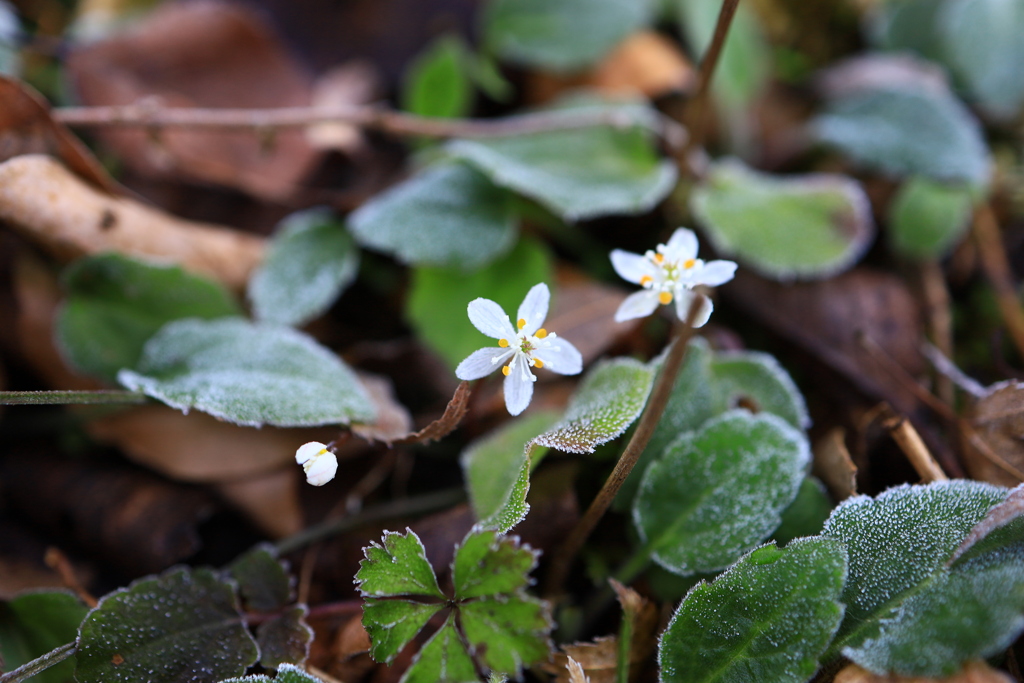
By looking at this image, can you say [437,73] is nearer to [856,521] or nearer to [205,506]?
[205,506]

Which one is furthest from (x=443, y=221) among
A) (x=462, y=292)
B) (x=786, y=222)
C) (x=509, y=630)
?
(x=509, y=630)

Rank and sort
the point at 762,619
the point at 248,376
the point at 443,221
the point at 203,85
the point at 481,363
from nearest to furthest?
the point at 762,619 < the point at 481,363 < the point at 248,376 < the point at 443,221 < the point at 203,85

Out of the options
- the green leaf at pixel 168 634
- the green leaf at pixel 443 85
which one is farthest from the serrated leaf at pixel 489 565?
the green leaf at pixel 443 85

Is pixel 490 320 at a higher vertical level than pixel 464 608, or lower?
higher

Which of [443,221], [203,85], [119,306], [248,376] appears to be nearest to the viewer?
[248,376]

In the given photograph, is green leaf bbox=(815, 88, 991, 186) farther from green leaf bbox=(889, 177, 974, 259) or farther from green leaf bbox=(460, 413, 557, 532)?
green leaf bbox=(460, 413, 557, 532)

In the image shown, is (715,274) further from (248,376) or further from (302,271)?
(302,271)

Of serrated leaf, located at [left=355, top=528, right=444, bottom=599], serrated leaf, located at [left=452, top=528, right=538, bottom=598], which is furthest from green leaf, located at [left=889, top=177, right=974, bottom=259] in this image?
serrated leaf, located at [left=355, top=528, right=444, bottom=599]
